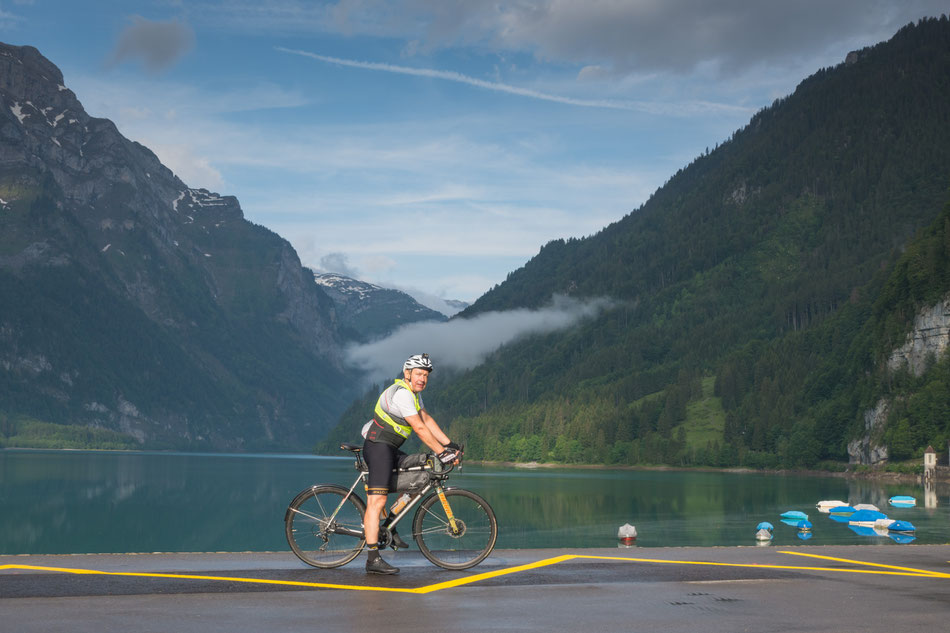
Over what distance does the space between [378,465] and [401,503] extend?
87 centimetres

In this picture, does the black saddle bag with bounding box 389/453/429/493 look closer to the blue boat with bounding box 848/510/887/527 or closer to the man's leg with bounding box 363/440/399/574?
the man's leg with bounding box 363/440/399/574

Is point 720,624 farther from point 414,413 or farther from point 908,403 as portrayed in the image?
point 908,403

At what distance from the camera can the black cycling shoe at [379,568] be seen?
653 inches

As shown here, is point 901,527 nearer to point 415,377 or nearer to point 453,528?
point 453,528

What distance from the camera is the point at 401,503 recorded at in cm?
1759

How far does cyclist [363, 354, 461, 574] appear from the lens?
17.1 m

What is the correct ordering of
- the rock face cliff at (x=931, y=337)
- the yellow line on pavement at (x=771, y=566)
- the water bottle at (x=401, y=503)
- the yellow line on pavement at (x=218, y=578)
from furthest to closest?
the rock face cliff at (x=931, y=337) → the water bottle at (x=401, y=503) → the yellow line on pavement at (x=771, y=566) → the yellow line on pavement at (x=218, y=578)

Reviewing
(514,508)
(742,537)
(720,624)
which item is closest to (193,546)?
(514,508)

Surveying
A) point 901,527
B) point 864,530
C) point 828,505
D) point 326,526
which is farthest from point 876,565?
point 828,505

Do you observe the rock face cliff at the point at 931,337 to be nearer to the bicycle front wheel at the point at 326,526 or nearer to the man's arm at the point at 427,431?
the man's arm at the point at 427,431

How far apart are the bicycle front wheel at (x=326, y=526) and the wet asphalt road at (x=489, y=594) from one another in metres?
0.35

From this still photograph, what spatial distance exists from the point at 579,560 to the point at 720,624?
A: 680cm

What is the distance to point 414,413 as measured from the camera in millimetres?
17156

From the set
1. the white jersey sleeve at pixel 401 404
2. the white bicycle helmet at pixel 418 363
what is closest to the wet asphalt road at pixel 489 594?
the white jersey sleeve at pixel 401 404
